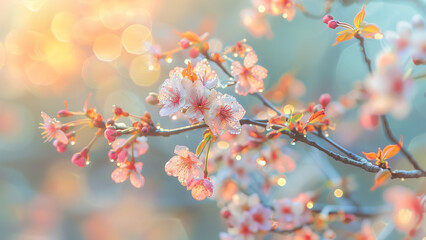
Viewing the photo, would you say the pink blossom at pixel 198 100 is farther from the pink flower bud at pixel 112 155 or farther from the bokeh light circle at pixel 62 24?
the bokeh light circle at pixel 62 24

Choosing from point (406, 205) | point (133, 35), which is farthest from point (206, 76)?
point (133, 35)

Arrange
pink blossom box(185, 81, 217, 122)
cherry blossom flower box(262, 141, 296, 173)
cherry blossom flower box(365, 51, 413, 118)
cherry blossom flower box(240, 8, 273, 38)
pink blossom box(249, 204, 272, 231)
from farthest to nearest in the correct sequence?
cherry blossom flower box(240, 8, 273, 38) → cherry blossom flower box(262, 141, 296, 173) → pink blossom box(249, 204, 272, 231) → pink blossom box(185, 81, 217, 122) → cherry blossom flower box(365, 51, 413, 118)

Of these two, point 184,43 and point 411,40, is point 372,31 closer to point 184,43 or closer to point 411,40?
point 411,40

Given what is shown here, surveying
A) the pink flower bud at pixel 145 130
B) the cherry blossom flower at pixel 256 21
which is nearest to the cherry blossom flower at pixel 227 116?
the pink flower bud at pixel 145 130

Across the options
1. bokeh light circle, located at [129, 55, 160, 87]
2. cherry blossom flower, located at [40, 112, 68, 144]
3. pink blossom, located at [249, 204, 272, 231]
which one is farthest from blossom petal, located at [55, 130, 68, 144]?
bokeh light circle, located at [129, 55, 160, 87]

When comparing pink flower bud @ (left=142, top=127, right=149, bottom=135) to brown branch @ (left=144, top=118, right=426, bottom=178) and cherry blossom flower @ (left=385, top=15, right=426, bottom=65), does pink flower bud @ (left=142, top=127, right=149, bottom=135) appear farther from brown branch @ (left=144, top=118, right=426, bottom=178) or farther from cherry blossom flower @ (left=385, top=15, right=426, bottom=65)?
cherry blossom flower @ (left=385, top=15, right=426, bottom=65)

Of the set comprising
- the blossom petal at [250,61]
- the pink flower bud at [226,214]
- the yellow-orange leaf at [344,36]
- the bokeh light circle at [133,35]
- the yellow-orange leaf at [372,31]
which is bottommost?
the pink flower bud at [226,214]
